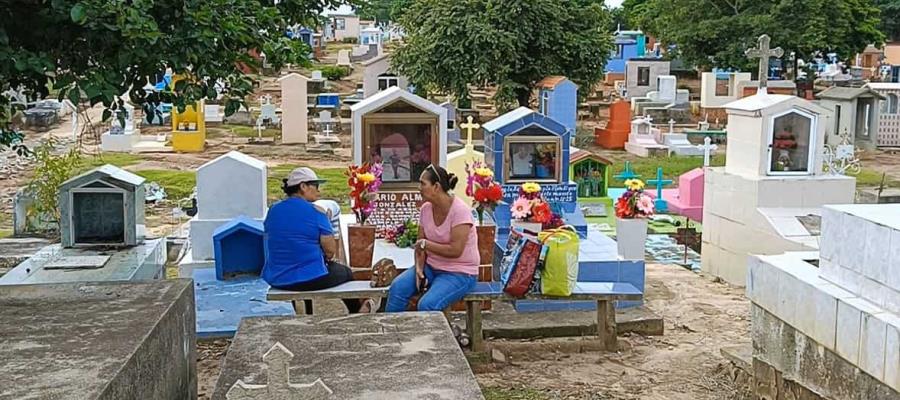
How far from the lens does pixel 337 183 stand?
1722cm

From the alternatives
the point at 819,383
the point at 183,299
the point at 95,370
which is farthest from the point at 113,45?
the point at 819,383

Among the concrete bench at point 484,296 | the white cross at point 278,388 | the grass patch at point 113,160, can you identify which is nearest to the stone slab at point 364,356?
the white cross at point 278,388

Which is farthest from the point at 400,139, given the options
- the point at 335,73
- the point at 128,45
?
the point at 335,73

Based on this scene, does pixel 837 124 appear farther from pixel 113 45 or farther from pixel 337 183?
pixel 113 45

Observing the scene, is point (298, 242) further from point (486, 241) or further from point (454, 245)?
point (486, 241)

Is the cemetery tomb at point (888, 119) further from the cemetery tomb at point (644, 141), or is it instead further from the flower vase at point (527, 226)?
the flower vase at point (527, 226)

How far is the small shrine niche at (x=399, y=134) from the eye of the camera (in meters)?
9.60

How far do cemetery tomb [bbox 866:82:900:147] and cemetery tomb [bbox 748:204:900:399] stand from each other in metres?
18.8

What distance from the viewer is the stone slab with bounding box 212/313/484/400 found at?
3.16 metres

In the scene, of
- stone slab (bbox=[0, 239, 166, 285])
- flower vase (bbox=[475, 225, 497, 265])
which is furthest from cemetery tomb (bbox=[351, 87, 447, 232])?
stone slab (bbox=[0, 239, 166, 285])

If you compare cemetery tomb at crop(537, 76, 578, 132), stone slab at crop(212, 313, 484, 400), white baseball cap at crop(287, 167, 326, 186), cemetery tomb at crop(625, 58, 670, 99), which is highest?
cemetery tomb at crop(625, 58, 670, 99)

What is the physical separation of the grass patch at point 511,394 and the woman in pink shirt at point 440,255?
1.94 feet

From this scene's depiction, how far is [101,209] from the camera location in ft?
25.3

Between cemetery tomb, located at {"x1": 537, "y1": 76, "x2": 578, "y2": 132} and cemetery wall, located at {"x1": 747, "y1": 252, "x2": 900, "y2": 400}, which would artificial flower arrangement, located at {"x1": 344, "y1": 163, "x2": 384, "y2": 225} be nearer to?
cemetery wall, located at {"x1": 747, "y1": 252, "x2": 900, "y2": 400}
